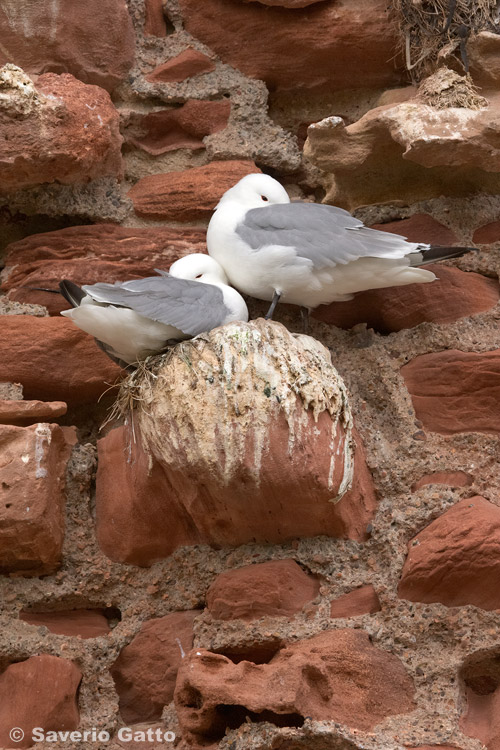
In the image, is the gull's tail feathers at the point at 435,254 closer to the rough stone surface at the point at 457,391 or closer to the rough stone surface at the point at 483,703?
the rough stone surface at the point at 457,391

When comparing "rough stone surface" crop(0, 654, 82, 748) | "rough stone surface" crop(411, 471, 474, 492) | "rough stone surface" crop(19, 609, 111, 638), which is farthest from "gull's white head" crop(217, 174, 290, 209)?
"rough stone surface" crop(0, 654, 82, 748)

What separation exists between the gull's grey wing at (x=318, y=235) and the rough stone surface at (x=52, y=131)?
0.43 meters

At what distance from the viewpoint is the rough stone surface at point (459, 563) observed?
1.80 metres

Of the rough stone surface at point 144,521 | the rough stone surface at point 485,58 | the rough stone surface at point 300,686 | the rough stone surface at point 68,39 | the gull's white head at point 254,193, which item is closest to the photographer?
the rough stone surface at point 300,686

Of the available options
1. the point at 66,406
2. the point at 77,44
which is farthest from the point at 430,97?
the point at 66,406

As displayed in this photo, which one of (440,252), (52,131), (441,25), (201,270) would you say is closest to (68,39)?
(52,131)

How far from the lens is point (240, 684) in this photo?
66.5 inches

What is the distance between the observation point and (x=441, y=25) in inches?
93.7

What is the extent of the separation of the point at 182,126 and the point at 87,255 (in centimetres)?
43

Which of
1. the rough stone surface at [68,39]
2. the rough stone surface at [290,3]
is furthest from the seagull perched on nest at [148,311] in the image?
the rough stone surface at [290,3]

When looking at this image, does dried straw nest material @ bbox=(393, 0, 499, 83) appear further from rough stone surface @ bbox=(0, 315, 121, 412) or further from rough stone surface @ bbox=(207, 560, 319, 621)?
rough stone surface @ bbox=(207, 560, 319, 621)

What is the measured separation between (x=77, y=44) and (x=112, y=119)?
27cm

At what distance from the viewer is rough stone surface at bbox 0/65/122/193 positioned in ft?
7.43

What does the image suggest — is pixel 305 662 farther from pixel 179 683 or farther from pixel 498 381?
pixel 498 381
